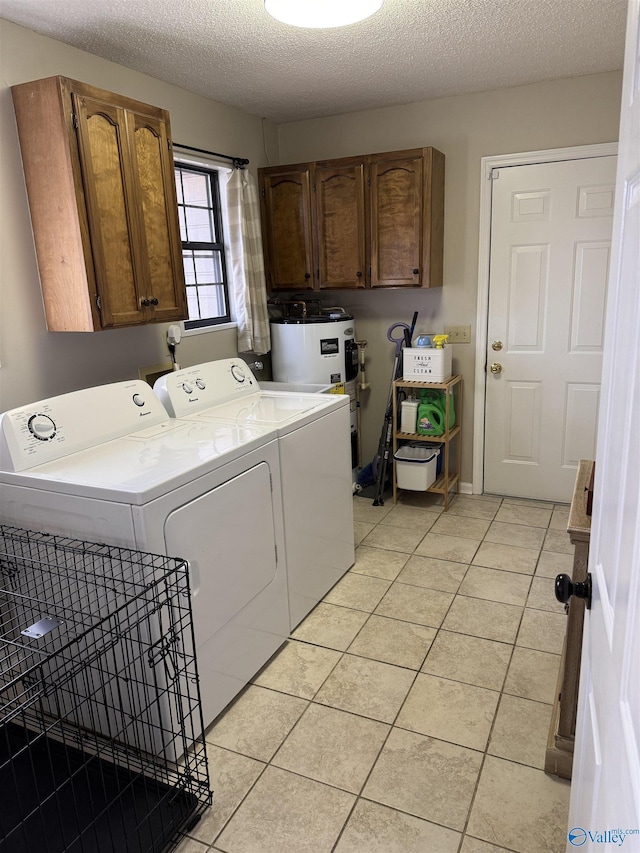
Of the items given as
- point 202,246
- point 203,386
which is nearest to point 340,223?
point 202,246

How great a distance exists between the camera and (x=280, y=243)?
3969mm

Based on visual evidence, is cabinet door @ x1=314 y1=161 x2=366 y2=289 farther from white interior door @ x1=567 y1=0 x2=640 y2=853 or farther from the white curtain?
white interior door @ x1=567 y1=0 x2=640 y2=853

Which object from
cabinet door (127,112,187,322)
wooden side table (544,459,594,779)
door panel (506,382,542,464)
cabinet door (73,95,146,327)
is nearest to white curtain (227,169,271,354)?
cabinet door (127,112,187,322)

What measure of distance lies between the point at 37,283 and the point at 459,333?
2.55 metres

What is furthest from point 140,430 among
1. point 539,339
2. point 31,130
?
point 539,339

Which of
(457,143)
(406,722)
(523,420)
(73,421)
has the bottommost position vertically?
(406,722)

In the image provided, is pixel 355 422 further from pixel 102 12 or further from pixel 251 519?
pixel 102 12

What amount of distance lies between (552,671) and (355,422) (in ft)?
7.29

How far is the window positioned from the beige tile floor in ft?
5.67

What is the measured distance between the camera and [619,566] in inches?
32.4

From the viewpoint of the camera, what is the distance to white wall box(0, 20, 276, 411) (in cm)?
231

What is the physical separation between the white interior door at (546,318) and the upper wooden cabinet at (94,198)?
84.0 inches

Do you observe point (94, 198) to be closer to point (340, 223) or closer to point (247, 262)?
point (247, 262)

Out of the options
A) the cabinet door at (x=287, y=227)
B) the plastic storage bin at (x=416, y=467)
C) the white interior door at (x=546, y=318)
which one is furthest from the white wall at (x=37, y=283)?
the white interior door at (x=546, y=318)
